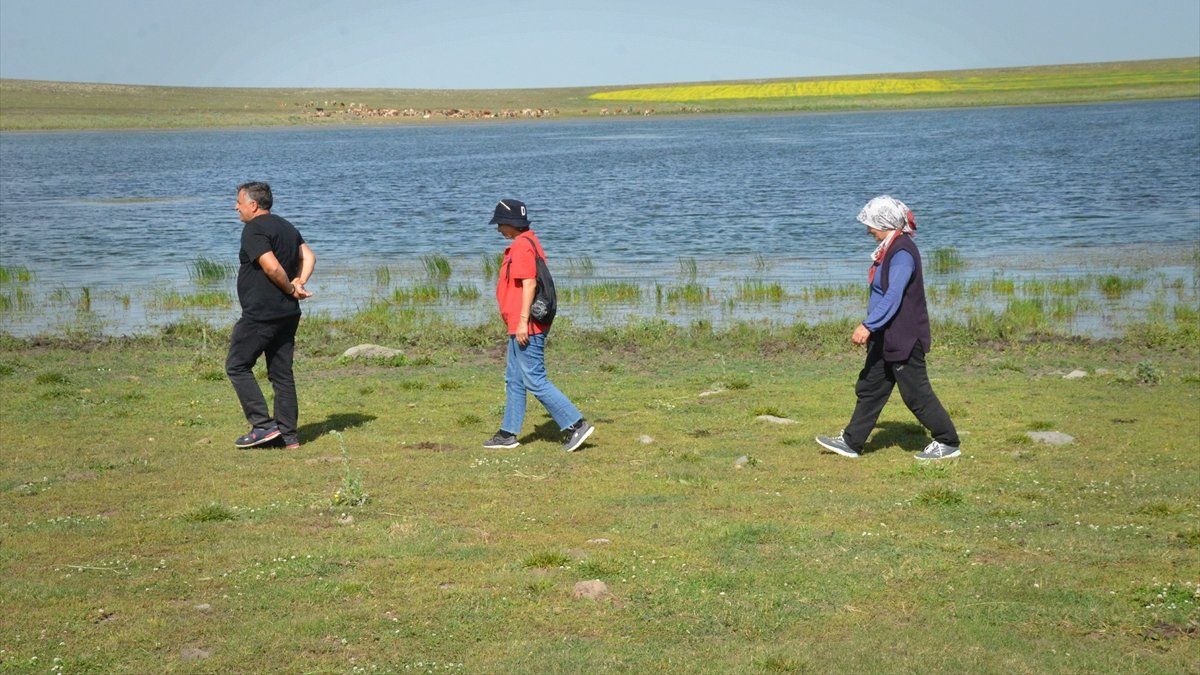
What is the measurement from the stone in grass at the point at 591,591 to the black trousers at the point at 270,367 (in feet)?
15.4

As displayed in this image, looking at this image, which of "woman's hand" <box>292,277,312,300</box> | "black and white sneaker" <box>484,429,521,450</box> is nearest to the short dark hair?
"woman's hand" <box>292,277,312,300</box>

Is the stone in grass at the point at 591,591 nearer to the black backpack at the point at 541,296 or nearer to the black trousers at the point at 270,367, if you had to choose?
the black backpack at the point at 541,296

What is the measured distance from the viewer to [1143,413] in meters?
12.2

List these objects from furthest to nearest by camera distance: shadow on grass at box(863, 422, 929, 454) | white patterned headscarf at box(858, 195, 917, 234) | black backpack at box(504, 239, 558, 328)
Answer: shadow on grass at box(863, 422, 929, 454)
black backpack at box(504, 239, 558, 328)
white patterned headscarf at box(858, 195, 917, 234)

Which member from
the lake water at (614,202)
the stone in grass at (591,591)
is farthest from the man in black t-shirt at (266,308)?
the lake water at (614,202)

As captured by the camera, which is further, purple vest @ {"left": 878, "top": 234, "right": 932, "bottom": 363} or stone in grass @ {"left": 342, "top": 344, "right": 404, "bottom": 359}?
stone in grass @ {"left": 342, "top": 344, "right": 404, "bottom": 359}

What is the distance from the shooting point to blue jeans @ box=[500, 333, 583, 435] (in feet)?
35.2

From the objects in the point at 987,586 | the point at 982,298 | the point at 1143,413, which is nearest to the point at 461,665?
the point at 987,586

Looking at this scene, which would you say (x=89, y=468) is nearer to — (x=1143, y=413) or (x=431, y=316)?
(x=1143, y=413)

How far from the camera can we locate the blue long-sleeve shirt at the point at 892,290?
991cm

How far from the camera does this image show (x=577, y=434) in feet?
35.5

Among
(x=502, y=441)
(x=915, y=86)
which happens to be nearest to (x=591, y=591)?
(x=502, y=441)

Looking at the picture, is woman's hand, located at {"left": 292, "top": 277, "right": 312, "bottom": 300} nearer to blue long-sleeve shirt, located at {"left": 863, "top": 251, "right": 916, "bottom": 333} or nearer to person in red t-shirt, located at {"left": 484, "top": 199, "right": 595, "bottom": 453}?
person in red t-shirt, located at {"left": 484, "top": 199, "right": 595, "bottom": 453}

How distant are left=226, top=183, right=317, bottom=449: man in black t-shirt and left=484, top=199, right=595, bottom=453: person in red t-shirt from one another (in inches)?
67.3
